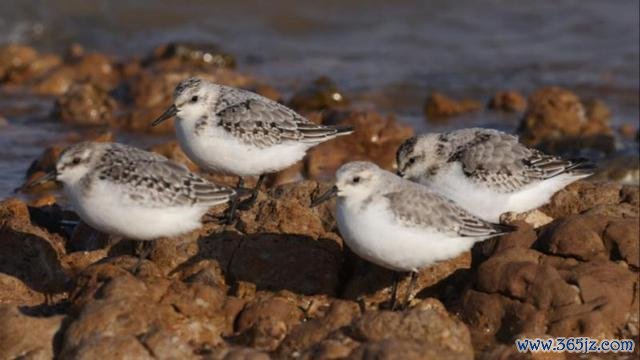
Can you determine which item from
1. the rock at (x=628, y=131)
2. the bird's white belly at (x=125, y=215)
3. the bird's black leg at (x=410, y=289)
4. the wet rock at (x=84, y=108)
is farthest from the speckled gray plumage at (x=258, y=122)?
the rock at (x=628, y=131)

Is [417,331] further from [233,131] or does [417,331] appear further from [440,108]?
[440,108]

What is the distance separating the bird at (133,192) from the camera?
30.9 ft

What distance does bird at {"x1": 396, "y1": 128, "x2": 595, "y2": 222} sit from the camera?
11.0m

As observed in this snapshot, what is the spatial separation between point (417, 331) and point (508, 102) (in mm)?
12728

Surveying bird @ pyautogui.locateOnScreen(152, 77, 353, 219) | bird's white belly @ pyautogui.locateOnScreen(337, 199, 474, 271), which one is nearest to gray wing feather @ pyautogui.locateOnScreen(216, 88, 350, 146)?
bird @ pyautogui.locateOnScreen(152, 77, 353, 219)

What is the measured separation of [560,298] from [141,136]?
10.3m

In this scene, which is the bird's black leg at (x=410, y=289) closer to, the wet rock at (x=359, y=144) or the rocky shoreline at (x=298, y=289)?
the rocky shoreline at (x=298, y=289)

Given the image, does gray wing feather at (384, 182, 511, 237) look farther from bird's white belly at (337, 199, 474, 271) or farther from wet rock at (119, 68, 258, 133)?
wet rock at (119, 68, 258, 133)

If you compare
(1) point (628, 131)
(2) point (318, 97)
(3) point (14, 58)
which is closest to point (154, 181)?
(2) point (318, 97)

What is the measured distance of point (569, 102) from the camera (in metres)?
18.5

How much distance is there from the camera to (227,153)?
1127 centimetres

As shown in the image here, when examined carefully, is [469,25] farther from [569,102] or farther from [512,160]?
[512,160]

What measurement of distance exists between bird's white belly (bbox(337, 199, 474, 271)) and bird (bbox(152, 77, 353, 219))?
228 cm

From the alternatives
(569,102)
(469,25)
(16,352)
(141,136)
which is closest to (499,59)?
(469,25)
